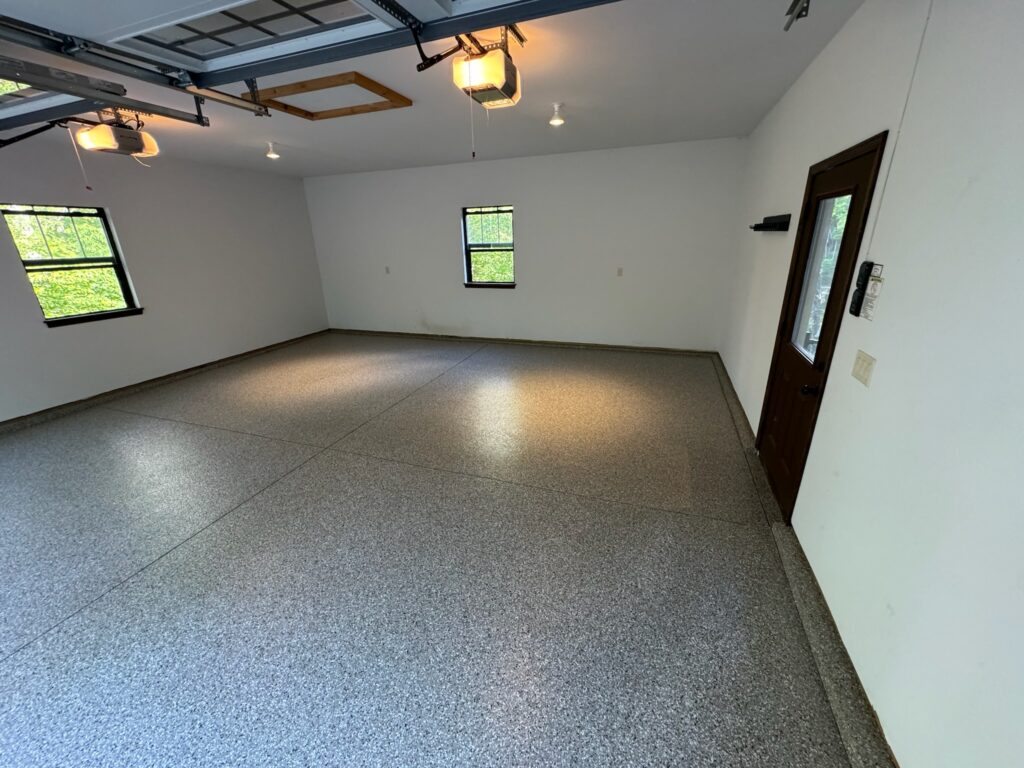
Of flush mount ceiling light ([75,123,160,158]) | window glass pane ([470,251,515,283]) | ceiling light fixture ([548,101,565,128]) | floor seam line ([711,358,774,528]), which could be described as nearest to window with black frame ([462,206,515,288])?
window glass pane ([470,251,515,283])

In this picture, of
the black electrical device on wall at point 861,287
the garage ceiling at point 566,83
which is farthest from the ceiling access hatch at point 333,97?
the black electrical device on wall at point 861,287

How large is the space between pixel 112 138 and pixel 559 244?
14.6 ft

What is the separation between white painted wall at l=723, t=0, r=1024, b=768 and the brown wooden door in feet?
0.40

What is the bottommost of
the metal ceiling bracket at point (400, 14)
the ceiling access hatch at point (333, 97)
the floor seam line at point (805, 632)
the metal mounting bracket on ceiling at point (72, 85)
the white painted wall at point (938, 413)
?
the floor seam line at point (805, 632)

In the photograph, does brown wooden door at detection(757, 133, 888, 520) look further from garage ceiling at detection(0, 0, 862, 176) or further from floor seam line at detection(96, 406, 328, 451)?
floor seam line at detection(96, 406, 328, 451)

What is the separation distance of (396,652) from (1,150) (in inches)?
215

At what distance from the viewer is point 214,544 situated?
2283mm

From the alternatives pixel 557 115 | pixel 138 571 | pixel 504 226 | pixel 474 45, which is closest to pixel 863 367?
pixel 474 45

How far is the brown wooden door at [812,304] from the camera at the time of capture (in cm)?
176

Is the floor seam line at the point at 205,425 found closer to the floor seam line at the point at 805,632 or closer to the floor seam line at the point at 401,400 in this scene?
the floor seam line at the point at 401,400

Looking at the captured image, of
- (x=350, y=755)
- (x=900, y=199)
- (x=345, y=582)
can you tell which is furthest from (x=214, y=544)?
(x=900, y=199)

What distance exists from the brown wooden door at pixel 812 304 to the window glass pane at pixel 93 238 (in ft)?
21.2

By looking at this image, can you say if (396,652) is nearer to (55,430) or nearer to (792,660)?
(792,660)

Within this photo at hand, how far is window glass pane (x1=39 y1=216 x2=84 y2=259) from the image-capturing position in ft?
12.9
